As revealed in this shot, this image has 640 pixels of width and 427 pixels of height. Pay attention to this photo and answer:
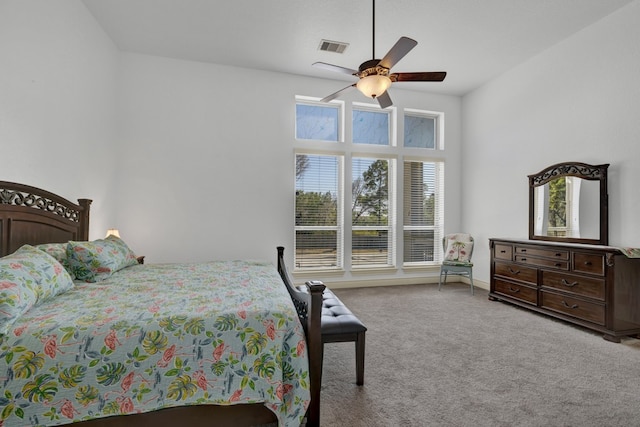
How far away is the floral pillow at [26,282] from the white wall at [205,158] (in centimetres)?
236

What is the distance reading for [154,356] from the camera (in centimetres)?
146

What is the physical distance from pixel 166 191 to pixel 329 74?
2960 mm

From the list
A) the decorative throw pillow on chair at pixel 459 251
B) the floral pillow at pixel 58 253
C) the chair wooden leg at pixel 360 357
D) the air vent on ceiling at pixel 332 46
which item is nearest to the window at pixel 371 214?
the decorative throw pillow on chair at pixel 459 251

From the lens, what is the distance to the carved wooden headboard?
2230 millimetres

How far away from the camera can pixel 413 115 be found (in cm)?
557

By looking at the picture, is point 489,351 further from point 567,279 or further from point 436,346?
point 567,279

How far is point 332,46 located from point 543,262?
367 cm

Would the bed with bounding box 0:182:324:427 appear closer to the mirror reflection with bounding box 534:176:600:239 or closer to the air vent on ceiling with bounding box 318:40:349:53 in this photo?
the air vent on ceiling with bounding box 318:40:349:53

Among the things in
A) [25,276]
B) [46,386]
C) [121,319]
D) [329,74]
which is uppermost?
[329,74]

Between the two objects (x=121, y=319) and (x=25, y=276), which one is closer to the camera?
(x=121, y=319)

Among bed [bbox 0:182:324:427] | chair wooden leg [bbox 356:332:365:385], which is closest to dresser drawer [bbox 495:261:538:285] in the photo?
chair wooden leg [bbox 356:332:365:385]

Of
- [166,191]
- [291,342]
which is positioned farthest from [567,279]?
[166,191]

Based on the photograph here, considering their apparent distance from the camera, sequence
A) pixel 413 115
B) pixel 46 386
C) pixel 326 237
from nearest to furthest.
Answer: pixel 46 386
pixel 326 237
pixel 413 115

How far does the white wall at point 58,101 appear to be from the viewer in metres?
2.39
